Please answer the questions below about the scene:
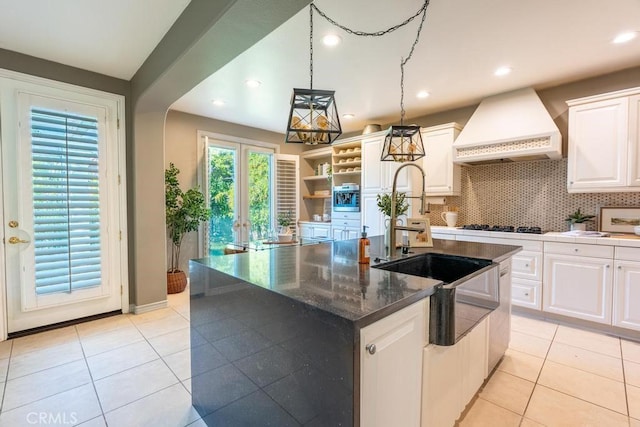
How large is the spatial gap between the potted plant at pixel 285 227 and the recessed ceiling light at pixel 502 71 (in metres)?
3.10

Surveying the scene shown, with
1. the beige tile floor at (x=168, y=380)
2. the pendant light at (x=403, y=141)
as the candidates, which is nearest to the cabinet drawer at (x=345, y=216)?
the pendant light at (x=403, y=141)

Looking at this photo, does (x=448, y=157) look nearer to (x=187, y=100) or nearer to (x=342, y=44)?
(x=342, y=44)

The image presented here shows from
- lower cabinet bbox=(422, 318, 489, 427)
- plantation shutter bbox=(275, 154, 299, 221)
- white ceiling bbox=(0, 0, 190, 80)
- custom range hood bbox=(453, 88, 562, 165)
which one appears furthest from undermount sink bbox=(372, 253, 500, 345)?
plantation shutter bbox=(275, 154, 299, 221)

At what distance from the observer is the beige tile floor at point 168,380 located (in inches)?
72.1

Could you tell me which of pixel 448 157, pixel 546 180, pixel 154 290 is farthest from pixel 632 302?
pixel 154 290

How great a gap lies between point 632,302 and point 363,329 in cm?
339

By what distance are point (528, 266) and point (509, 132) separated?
157 centimetres

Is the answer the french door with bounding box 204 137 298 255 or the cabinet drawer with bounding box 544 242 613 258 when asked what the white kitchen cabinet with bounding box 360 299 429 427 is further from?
the french door with bounding box 204 137 298 255

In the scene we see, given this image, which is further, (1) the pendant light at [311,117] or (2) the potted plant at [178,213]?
(2) the potted plant at [178,213]

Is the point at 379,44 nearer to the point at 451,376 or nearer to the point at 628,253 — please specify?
the point at 451,376

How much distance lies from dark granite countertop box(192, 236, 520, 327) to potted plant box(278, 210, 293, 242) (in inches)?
72.0

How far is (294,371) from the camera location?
1.14m

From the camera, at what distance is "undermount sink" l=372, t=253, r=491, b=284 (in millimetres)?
1963

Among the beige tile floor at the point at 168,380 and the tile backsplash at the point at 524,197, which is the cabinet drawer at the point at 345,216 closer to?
the tile backsplash at the point at 524,197
